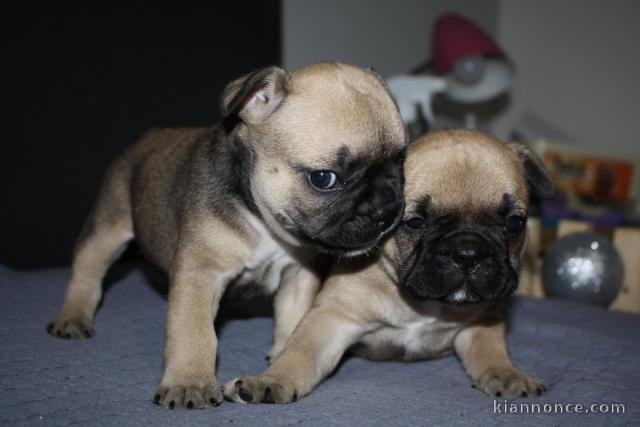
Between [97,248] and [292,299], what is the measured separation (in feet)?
3.31

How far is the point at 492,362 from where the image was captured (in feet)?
8.78

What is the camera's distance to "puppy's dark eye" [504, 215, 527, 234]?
8.54ft

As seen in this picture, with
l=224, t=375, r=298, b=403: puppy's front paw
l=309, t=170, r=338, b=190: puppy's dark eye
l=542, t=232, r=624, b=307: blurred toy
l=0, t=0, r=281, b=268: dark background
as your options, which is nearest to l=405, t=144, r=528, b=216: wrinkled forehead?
l=309, t=170, r=338, b=190: puppy's dark eye

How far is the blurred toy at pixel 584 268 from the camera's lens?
13.0 ft

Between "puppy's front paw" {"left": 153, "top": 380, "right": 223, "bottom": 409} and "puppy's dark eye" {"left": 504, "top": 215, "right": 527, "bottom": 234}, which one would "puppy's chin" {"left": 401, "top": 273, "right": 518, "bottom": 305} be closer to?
"puppy's dark eye" {"left": 504, "top": 215, "right": 527, "bottom": 234}

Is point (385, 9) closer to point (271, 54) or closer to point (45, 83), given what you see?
point (271, 54)

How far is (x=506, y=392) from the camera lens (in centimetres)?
251

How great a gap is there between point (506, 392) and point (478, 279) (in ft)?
1.48

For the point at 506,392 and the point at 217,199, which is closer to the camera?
the point at 506,392

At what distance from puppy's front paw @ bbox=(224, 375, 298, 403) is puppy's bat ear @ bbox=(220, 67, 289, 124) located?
0.93m

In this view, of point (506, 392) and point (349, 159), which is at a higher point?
point (349, 159)

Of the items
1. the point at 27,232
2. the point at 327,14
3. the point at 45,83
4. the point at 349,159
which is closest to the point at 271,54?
the point at 327,14

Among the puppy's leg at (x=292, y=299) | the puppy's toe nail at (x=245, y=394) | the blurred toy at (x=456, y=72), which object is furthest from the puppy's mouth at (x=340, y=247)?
the blurred toy at (x=456, y=72)

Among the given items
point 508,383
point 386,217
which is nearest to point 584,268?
point 508,383
